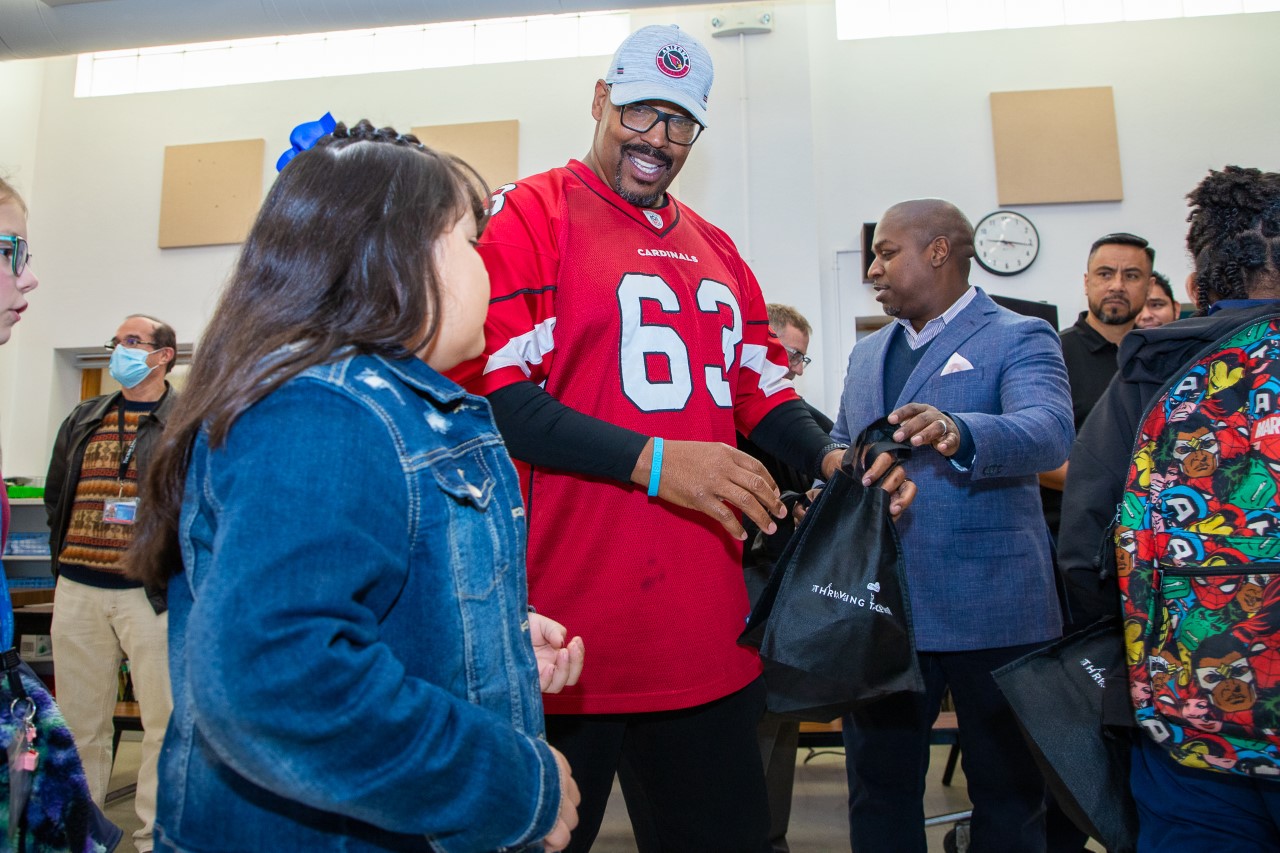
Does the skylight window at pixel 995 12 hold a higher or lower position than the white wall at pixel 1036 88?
higher

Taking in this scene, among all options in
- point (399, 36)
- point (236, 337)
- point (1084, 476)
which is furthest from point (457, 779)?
point (399, 36)

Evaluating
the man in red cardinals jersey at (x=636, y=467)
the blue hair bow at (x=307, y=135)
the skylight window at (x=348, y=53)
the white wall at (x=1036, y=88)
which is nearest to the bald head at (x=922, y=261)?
the man in red cardinals jersey at (x=636, y=467)

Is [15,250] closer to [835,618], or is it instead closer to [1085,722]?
[835,618]

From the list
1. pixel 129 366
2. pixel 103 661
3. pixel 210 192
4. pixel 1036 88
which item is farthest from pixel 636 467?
pixel 210 192

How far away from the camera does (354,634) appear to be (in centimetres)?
73

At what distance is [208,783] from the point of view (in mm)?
819

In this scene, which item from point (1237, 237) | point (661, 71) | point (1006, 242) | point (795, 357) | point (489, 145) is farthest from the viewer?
point (489, 145)

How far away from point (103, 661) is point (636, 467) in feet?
10.2

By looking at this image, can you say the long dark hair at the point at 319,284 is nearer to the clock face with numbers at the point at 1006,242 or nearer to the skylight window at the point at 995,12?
the clock face with numbers at the point at 1006,242

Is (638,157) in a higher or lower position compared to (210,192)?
lower

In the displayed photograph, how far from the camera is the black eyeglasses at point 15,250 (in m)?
1.44

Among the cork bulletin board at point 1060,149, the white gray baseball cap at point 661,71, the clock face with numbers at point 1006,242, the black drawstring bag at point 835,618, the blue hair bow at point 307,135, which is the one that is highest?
the cork bulletin board at point 1060,149

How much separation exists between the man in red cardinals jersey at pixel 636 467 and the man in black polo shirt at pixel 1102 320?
2040mm

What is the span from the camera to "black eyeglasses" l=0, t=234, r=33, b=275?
1439 mm
